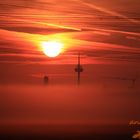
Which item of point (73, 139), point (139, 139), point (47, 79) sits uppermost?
point (47, 79)

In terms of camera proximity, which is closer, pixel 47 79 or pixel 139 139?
pixel 139 139

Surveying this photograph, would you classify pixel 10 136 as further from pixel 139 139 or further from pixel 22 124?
pixel 139 139

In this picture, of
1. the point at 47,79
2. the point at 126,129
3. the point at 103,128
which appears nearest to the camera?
the point at 126,129

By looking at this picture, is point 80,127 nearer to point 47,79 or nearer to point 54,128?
point 54,128

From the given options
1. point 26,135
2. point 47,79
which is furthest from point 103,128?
point 47,79

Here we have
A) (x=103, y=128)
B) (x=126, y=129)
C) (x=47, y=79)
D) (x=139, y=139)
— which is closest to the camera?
(x=139, y=139)

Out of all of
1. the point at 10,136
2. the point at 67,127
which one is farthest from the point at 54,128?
the point at 10,136

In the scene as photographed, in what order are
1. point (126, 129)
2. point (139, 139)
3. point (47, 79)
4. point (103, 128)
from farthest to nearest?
point (47, 79) < point (103, 128) < point (126, 129) < point (139, 139)

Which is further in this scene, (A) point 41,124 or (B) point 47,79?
(B) point 47,79

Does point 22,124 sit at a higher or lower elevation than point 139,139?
higher
